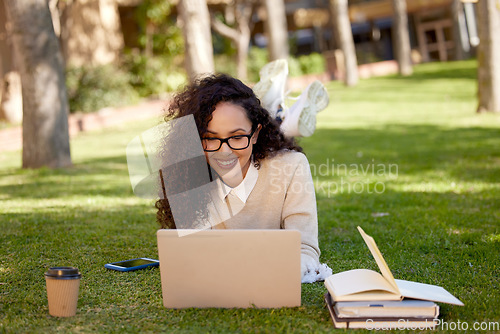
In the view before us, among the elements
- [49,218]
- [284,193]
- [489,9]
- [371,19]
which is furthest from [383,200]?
[371,19]

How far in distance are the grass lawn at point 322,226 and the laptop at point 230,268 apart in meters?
0.07

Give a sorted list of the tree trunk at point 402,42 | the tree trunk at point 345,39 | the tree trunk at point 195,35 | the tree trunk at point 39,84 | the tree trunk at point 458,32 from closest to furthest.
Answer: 1. the tree trunk at point 39,84
2. the tree trunk at point 195,35
3. the tree trunk at point 345,39
4. the tree trunk at point 402,42
5. the tree trunk at point 458,32

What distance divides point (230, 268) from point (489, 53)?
950 cm

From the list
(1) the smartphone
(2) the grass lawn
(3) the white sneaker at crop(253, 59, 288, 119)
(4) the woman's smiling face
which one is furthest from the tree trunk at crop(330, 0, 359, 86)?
(4) the woman's smiling face

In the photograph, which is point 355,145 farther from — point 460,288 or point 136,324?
point 136,324

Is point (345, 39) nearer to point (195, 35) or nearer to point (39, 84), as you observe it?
point (195, 35)

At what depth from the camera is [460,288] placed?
308 cm

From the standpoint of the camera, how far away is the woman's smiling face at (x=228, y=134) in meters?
3.07

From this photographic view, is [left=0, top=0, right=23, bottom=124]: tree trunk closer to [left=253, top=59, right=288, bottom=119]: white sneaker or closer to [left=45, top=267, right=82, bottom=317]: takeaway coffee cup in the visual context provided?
[left=253, top=59, right=288, bottom=119]: white sneaker

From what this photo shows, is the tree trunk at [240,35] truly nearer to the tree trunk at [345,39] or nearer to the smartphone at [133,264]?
the tree trunk at [345,39]

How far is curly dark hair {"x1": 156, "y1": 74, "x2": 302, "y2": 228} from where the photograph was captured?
309cm

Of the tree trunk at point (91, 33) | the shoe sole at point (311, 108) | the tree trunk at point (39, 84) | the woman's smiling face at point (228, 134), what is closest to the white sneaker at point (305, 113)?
the shoe sole at point (311, 108)

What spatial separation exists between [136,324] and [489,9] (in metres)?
9.85

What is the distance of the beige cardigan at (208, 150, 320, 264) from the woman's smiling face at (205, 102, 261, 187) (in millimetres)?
181
